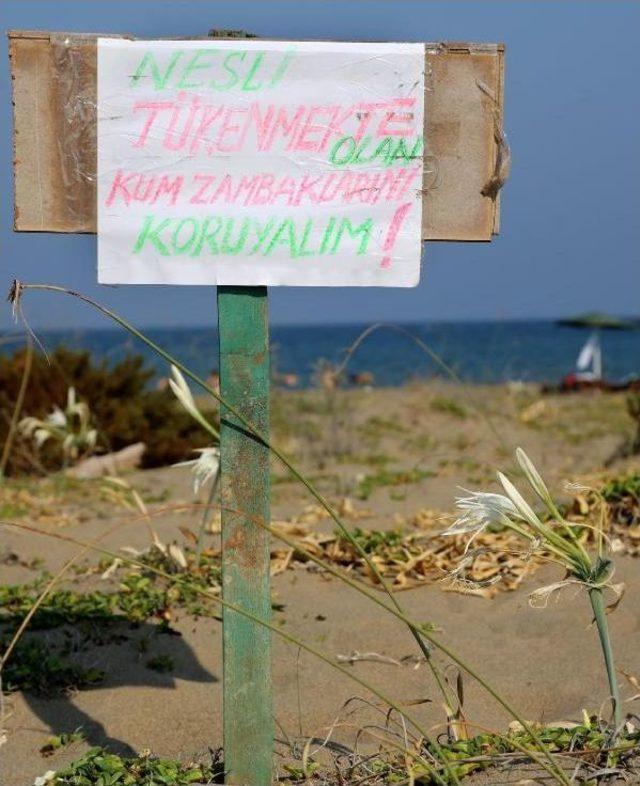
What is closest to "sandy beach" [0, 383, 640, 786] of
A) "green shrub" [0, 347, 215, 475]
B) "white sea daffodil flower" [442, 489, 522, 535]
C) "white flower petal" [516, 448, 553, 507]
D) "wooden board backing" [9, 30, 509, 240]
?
"white sea daffodil flower" [442, 489, 522, 535]

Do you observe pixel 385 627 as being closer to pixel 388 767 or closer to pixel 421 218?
pixel 388 767

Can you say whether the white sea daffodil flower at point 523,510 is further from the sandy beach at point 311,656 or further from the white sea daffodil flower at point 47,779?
the white sea daffodil flower at point 47,779

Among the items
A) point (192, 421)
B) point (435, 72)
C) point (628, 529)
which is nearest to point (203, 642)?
point (628, 529)

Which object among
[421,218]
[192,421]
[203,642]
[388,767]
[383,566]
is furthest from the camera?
[192,421]

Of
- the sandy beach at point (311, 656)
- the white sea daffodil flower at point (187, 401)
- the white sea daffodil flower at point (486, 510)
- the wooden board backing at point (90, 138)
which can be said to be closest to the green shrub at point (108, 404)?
the sandy beach at point (311, 656)

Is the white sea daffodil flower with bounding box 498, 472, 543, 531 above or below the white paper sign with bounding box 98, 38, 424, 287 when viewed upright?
below

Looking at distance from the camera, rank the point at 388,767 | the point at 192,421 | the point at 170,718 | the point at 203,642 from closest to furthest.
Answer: the point at 388,767 → the point at 170,718 → the point at 203,642 → the point at 192,421

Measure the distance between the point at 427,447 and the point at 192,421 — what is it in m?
1.85

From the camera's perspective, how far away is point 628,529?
431 centimetres

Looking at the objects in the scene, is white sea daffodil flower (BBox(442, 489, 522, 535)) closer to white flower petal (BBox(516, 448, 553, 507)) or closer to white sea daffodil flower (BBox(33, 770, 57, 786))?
white flower petal (BBox(516, 448, 553, 507))

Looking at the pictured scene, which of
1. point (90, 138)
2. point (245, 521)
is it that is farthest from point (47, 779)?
point (90, 138)

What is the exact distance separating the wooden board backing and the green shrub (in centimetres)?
526

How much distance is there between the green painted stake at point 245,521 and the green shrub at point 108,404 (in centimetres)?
532

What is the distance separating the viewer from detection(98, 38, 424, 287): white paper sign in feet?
8.23
